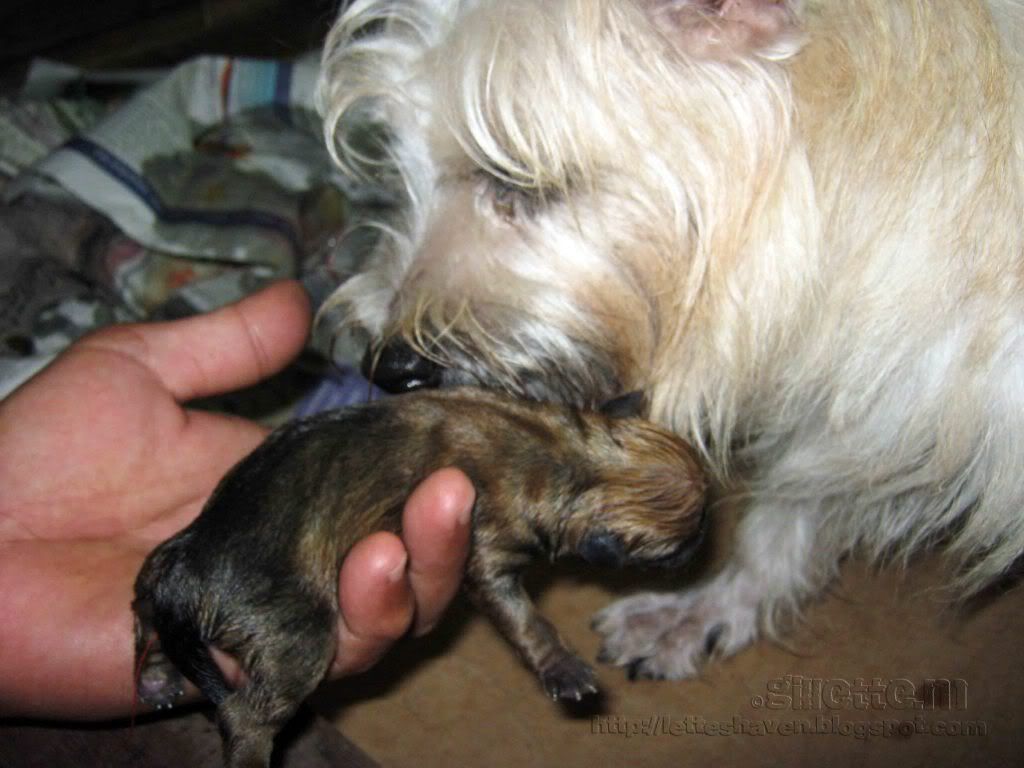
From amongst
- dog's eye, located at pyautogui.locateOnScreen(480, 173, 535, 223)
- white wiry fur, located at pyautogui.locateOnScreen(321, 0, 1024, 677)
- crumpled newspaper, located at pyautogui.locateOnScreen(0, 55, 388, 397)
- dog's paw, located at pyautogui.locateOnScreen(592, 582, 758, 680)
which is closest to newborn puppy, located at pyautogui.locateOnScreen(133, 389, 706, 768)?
white wiry fur, located at pyautogui.locateOnScreen(321, 0, 1024, 677)

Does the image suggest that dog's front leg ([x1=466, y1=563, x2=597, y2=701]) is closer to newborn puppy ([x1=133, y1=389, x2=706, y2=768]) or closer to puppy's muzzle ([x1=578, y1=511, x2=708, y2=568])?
newborn puppy ([x1=133, y1=389, x2=706, y2=768])

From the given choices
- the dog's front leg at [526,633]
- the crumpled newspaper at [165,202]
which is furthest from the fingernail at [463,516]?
the crumpled newspaper at [165,202]

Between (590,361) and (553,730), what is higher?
(590,361)

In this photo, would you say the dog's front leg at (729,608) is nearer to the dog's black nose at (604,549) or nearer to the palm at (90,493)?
the dog's black nose at (604,549)

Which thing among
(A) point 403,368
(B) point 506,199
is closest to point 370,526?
(A) point 403,368

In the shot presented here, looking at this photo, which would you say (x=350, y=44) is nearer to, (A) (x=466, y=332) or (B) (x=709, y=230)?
(A) (x=466, y=332)

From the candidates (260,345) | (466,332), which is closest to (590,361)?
(466,332)
